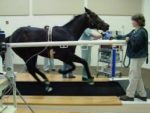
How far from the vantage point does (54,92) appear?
4.75 m

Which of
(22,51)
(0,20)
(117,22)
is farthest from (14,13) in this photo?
(22,51)

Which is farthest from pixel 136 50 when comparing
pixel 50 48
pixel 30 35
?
pixel 30 35

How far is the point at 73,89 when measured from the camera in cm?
491

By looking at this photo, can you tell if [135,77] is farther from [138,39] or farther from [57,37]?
[57,37]

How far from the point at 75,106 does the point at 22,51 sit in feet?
4.42

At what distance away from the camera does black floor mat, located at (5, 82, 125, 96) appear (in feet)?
15.4

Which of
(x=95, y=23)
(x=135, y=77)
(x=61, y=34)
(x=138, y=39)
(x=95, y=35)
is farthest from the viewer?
(x=95, y=35)

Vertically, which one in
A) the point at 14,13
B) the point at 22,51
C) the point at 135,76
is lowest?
the point at 135,76

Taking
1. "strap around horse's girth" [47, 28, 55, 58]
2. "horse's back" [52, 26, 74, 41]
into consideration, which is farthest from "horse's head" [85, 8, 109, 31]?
"strap around horse's girth" [47, 28, 55, 58]

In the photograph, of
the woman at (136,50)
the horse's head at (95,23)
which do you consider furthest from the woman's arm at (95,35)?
the woman at (136,50)

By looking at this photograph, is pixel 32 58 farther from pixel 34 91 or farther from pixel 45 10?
pixel 45 10

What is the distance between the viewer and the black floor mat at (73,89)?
4.70m

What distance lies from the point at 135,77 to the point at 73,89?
1.17 meters

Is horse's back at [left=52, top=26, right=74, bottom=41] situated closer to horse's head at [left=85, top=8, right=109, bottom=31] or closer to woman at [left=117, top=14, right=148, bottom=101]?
horse's head at [left=85, top=8, right=109, bottom=31]
